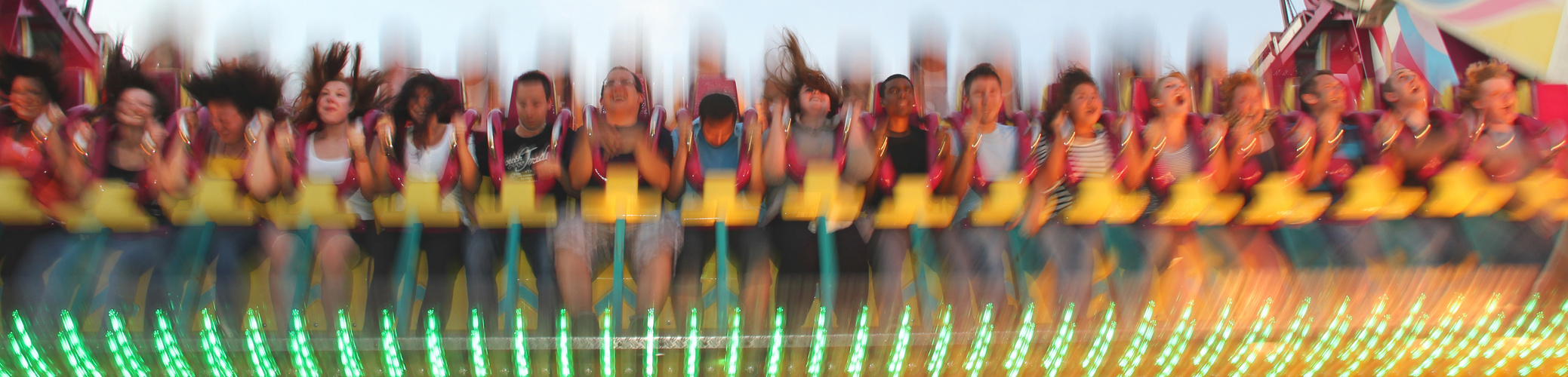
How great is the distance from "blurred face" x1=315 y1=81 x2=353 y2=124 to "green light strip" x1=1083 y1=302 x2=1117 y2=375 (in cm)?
142

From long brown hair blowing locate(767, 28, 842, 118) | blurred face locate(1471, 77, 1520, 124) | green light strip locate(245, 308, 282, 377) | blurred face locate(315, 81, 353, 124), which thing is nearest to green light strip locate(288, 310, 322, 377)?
green light strip locate(245, 308, 282, 377)

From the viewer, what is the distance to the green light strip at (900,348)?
1.22 m

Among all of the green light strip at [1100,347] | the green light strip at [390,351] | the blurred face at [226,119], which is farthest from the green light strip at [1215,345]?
the blurred face at [226,119]

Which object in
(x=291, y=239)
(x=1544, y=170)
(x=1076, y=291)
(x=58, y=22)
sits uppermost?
(x=58, y=22)

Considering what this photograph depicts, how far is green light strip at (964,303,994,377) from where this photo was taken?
4.09ft

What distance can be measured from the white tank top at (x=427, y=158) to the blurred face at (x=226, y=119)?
1.06 feet

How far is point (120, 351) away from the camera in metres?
1.15

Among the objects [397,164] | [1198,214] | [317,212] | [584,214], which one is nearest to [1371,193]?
[1198,214]

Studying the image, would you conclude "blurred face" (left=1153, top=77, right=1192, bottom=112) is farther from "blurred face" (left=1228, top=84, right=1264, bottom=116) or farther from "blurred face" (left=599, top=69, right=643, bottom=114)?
"blurred face" (left=599, top=69, right=643, bottom=114)

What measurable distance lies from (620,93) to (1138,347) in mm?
1002

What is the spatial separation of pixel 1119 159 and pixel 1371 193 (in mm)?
476

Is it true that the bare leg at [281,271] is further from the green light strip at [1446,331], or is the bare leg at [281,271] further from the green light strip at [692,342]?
the green light strip at [1446,331]

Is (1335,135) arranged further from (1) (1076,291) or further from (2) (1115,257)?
(1) (1076,291)

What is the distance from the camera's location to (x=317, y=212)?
4.17ft
